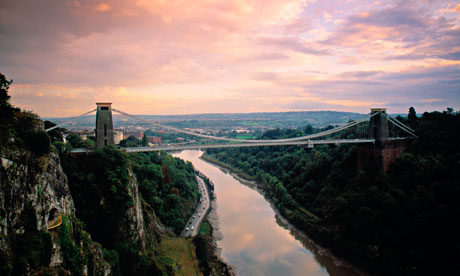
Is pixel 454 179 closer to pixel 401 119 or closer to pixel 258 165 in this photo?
pixel 401 119

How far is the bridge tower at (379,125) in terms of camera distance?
17.2 m

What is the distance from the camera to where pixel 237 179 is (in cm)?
3008

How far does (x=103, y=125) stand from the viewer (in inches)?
483

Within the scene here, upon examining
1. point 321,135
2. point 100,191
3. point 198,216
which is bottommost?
point 198,216

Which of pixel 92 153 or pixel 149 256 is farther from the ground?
pixel 92 153

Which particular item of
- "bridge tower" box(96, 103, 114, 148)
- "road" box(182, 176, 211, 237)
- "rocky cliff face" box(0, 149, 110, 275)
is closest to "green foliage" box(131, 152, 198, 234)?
"road" box(182, 176, 211, 237)

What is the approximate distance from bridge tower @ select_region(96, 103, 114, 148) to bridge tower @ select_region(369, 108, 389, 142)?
1341 cm

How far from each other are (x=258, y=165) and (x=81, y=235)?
22.5 meters

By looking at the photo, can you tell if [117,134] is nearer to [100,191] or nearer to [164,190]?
[164,190]

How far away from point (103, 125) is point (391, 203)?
12.3 m

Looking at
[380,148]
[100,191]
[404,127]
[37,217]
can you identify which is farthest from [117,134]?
[404,127]

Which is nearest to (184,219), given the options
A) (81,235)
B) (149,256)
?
(149,256)

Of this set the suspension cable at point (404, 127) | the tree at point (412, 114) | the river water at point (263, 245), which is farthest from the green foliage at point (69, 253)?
the tree at point (412, 114)

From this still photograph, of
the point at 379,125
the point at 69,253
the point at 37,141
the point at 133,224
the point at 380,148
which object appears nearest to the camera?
the point at 69,253
